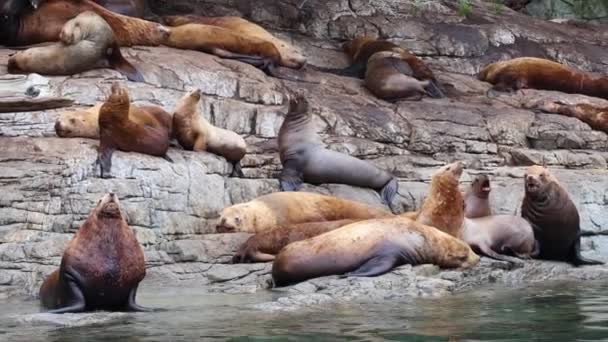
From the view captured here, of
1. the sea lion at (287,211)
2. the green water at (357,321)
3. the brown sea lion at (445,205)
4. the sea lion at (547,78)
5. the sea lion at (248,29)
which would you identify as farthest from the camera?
the sea lion at (547,78)

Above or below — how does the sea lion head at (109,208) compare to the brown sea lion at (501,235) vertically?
above

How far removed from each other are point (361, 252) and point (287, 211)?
2.14 metres

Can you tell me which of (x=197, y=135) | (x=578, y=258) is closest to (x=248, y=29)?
(x=197, y=135)

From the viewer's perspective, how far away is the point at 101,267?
7504 mm

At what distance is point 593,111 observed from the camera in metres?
15.7

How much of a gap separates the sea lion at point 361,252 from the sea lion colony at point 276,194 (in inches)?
0.4

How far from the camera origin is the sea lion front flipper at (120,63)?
1304 centimetres

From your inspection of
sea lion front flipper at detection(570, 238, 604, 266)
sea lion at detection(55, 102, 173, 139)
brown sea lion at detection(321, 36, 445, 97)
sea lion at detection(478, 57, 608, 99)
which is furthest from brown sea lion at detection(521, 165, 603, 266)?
sea lion at detection(478, 57, 608, 99)

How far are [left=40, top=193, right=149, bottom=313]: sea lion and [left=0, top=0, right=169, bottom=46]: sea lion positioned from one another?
6.82 metres

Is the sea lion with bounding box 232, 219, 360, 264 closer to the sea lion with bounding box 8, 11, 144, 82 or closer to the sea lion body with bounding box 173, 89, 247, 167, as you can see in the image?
the sea lion body with bounding box 173, 89, 247, 167

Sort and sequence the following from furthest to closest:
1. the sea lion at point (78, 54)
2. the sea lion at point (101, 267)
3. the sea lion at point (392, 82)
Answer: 1. the sea lion at point (392, 82)
2. the sea lion at point (78, 54)
3. the sea lion at point (101, 267)

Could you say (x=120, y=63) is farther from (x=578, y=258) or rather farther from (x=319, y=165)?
(x=578, y=258)

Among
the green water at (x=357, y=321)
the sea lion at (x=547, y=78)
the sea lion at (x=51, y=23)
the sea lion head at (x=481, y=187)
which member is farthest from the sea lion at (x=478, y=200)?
the sea lion at (x=547, y=78)

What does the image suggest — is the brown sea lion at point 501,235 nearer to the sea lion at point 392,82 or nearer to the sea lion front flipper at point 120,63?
the sea lion front flipper at point 120,63
